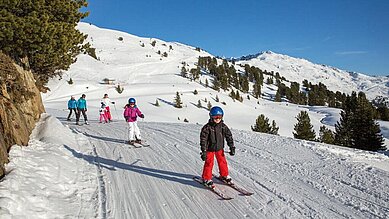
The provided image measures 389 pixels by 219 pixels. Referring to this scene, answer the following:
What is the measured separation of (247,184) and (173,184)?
168cm

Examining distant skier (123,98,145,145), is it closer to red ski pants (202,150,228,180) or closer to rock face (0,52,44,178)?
rock face (0,52,44,178)

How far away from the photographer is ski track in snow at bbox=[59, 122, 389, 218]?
210 inches

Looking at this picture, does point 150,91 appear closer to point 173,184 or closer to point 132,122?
point 132,122

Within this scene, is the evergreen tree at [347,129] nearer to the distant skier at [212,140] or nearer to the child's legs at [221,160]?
the child's legs at [221,160]

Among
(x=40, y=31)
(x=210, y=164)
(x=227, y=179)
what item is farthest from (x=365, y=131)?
(x=40, y=31)

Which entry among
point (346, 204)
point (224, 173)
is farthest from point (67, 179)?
point (346, 204)

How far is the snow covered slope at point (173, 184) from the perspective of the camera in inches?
207

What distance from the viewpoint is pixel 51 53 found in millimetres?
13891

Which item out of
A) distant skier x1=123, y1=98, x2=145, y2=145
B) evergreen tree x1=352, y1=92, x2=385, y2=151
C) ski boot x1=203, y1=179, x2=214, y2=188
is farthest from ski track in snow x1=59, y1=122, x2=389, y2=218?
evergreen tree x1=352, y1=92, x2=385, y2=151

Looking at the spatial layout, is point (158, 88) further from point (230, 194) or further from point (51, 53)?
point (230, 194)

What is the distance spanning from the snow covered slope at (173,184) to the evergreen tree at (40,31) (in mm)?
4661

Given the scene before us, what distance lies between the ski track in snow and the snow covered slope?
0.06 feet

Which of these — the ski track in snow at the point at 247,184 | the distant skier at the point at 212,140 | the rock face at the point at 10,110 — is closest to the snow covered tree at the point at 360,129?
the ski track in snow at the point at 247,184

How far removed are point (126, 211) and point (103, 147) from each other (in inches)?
224
